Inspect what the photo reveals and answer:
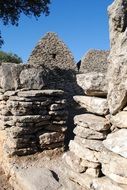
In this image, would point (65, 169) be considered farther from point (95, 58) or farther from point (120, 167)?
point (95, 58)

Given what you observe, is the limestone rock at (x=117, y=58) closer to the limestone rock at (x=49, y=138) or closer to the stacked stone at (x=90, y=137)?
the stacked stone at (x=90, y=137)

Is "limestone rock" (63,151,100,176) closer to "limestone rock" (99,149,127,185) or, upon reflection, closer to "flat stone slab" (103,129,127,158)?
"limestone rock" (99,149,127,185)

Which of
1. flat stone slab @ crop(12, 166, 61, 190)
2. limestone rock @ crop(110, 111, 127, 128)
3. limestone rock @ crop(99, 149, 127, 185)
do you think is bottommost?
flat stone slab @ crop(12, 166, 61, 190)

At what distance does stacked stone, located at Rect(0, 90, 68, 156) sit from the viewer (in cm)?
684

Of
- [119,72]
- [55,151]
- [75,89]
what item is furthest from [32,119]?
[75,89]

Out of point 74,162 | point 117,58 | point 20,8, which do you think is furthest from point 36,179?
point 20,8

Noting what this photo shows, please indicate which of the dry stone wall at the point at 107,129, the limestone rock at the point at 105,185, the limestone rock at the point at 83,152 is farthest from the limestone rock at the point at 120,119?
the limestone rock at the point at 105,185

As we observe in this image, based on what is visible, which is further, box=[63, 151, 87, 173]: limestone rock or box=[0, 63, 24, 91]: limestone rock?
box=[0, 63, 24, 91]: limestone rock

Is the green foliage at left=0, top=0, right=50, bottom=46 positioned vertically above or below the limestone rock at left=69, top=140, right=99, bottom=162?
above

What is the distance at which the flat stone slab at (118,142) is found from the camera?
3242 millimetres

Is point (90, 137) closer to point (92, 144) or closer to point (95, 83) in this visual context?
point (92, 144)

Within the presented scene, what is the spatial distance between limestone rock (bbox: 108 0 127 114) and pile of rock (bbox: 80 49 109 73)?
76.7 feet

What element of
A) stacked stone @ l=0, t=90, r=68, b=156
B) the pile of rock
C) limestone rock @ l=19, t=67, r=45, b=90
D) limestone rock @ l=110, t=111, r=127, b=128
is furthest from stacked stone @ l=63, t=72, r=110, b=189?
the pile of rock

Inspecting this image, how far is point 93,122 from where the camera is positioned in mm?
3906
